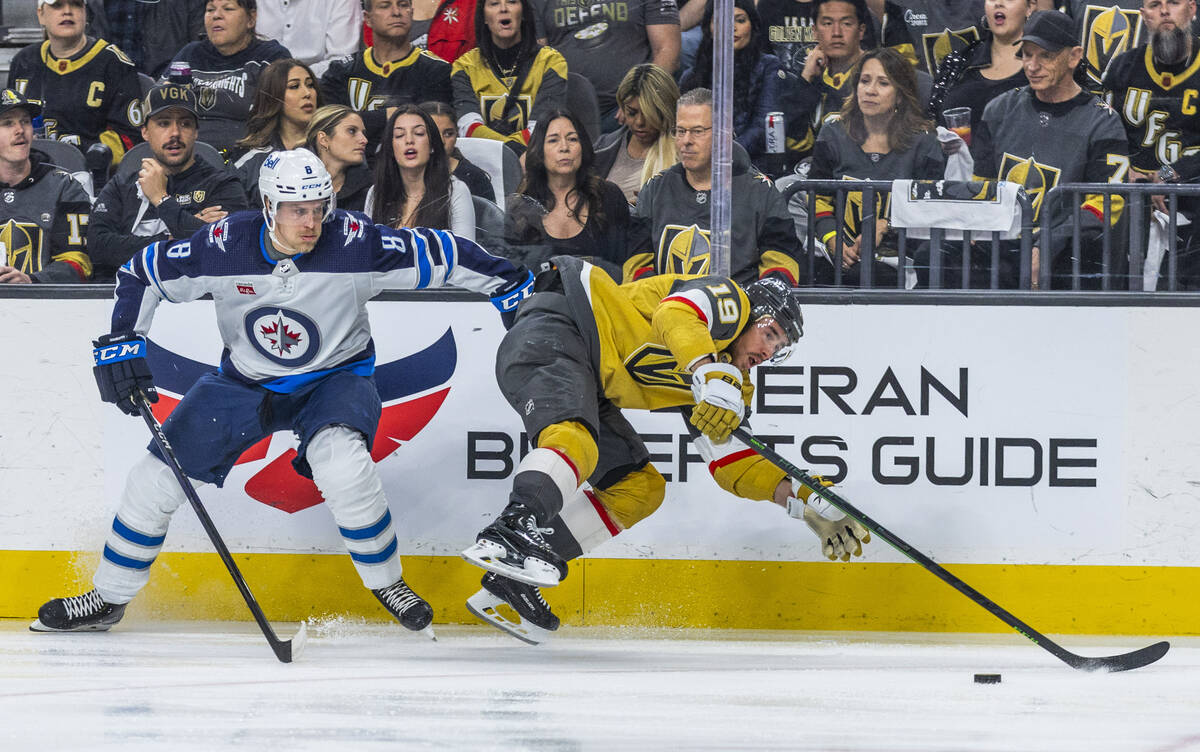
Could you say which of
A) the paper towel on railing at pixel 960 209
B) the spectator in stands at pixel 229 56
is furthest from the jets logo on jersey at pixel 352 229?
the paper towel on railing at pixel 960 209

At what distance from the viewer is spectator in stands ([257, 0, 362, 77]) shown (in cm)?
445

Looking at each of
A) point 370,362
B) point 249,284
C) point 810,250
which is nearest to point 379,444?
point 370,362

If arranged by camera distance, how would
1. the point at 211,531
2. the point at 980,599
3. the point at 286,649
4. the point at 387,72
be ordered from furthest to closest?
1. the point at 387,72
2. the point at 211,531
3. the point at 980,599
4. the point at 286,649

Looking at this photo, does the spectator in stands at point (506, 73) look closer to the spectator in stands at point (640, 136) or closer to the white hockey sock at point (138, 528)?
the spectator in stands at point (640, 136)

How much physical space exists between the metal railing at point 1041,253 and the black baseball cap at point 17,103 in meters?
2.60

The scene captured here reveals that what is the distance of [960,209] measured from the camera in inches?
158

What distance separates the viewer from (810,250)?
400cm

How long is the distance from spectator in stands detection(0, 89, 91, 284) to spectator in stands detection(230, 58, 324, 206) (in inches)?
21.3

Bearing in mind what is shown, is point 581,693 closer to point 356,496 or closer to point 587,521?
point 587,521

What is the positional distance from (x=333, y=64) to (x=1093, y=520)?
2856mm

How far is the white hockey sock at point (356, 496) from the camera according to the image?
3.56 metres

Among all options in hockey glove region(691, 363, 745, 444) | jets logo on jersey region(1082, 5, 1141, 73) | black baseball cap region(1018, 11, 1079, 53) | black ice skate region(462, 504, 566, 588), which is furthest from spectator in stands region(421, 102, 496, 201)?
jets logo on jersey region(1082, 5, 1141, 73)

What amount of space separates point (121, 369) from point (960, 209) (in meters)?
2.52

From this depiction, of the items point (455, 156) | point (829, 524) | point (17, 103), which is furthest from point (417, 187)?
point (829, 524)
